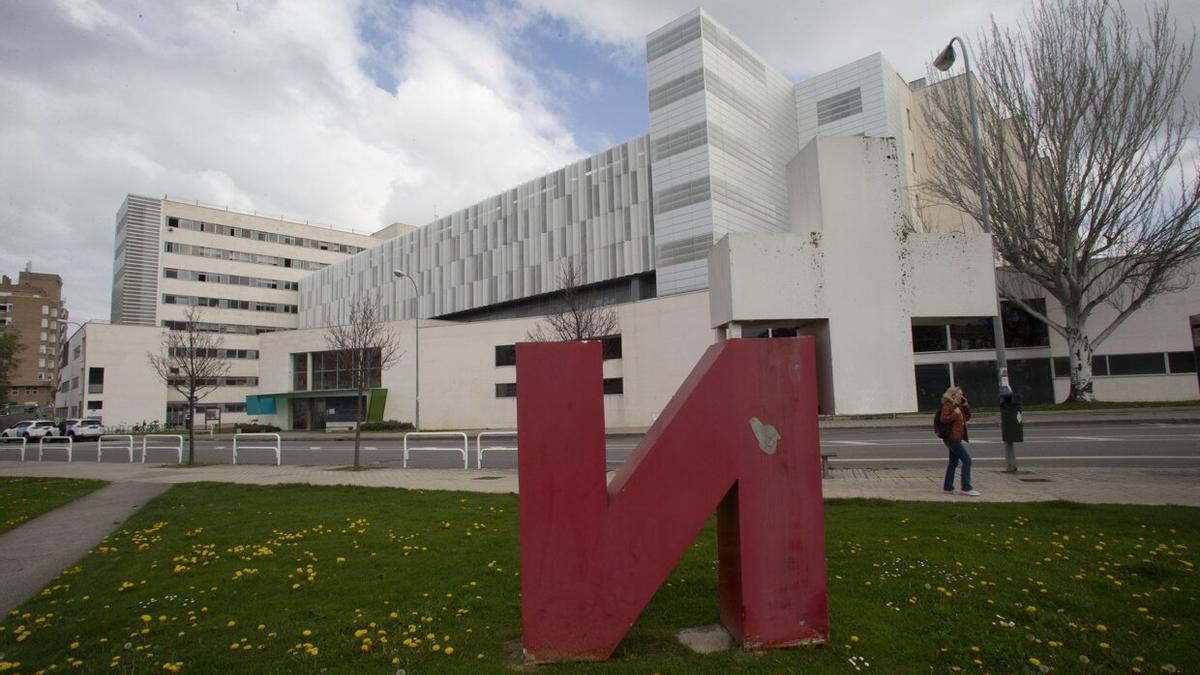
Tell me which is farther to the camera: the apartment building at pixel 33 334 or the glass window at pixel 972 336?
the apartment building at pixel 33 334

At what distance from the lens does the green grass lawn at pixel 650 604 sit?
12.2 ft

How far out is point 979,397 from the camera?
29.7 m

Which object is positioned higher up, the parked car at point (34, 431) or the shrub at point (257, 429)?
the parked car at point (34, 431)

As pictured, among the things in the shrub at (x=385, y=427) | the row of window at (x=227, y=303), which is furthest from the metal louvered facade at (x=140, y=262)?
the shrub at (x=385, y=427)

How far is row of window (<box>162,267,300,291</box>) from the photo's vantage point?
2694 inches

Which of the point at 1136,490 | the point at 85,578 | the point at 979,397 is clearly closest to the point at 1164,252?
the point at 979,397

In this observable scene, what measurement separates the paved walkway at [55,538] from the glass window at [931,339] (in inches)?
1157

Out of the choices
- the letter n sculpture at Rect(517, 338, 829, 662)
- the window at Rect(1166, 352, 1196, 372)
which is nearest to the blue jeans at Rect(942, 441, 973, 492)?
the letter n sculpture at Rect(517, 338, 829, 662)

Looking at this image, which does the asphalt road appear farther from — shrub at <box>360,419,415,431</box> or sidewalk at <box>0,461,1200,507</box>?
shrub at <box>360,419,415,431</box>

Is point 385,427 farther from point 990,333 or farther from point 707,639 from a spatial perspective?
point 707,639

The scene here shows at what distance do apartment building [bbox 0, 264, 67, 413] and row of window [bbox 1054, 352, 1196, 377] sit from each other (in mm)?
124961

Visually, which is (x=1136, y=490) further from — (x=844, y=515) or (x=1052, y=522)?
(x=844, y=515)

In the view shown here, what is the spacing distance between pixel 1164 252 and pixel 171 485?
3151 cm

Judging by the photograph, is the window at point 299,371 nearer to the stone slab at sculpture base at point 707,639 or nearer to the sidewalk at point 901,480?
the sidewalk at point 901,480
